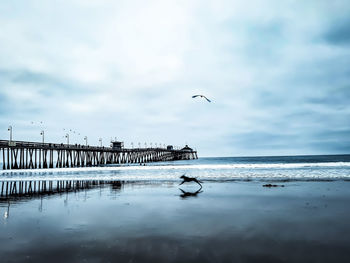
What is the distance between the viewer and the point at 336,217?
328 inches

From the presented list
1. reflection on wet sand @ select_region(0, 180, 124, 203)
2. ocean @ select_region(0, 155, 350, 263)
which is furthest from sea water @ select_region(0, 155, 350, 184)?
ocean @ select_region(0, 155, 350, 263)

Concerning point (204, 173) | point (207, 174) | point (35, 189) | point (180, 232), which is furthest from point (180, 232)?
point (204, 173)

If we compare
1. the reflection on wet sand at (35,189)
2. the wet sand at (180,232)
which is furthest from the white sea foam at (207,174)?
the wet sand at (180,232)

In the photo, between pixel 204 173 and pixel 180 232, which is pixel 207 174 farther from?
pixel 180 232

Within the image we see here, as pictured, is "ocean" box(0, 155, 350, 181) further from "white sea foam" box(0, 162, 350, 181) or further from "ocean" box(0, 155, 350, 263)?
"ocean" box(0, 155, 350, 263)

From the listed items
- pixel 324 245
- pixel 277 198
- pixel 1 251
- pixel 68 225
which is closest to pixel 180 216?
pixel 68 225

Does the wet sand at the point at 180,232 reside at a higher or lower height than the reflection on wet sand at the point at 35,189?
lower

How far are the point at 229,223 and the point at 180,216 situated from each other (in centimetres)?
183

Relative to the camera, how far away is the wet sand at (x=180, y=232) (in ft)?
17.4

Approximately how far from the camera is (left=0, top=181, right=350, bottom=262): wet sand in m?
5.29

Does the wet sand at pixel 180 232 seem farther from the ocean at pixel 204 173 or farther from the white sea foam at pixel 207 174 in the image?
the white sea foam at pixel 207 174

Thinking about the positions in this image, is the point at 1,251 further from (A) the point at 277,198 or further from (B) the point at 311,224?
(A) the point at 277,198

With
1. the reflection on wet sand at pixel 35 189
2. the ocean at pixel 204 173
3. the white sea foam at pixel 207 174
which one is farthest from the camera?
the white sea foam at pixel 207 174

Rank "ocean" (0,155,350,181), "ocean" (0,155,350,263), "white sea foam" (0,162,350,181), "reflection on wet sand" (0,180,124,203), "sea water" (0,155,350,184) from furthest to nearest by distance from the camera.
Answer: "white sea foam" (0,162,350,181) < "ocean" (0,155,350,181) < "sea water" (0,155,350,184) < "reflection on wet sand" (0,180,124,203) < "ocean" (0,155,350,263)
